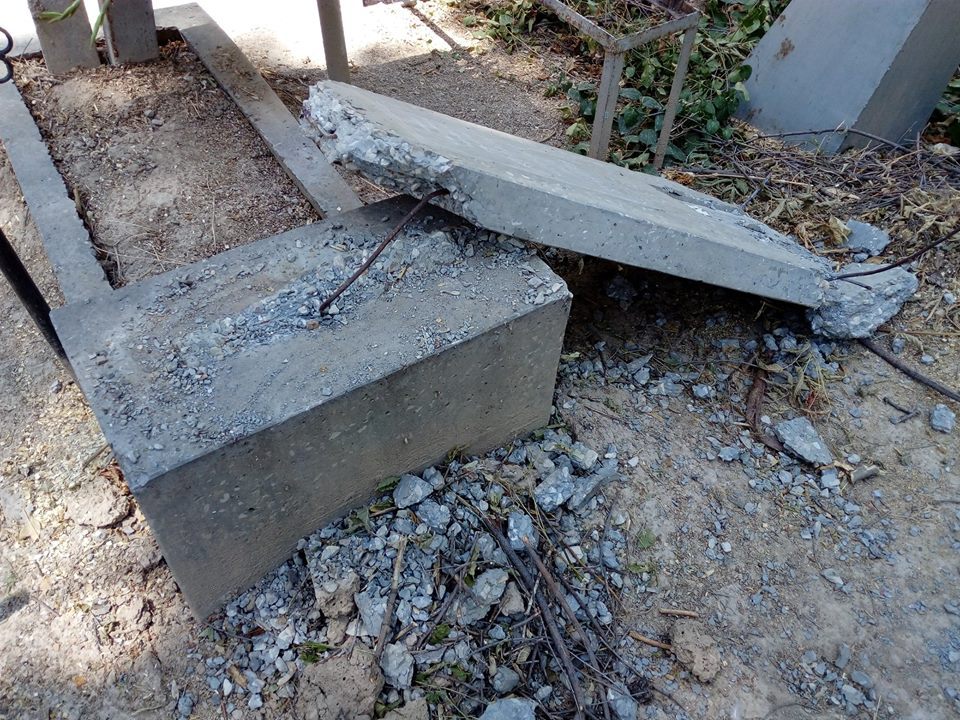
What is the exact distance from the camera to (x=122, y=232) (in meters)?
3.05

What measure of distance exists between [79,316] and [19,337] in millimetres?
1088

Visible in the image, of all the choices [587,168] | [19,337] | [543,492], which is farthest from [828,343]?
[19,337]

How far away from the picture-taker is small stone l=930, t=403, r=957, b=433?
2.87m

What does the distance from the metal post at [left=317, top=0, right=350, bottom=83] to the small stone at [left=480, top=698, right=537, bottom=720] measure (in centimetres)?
334

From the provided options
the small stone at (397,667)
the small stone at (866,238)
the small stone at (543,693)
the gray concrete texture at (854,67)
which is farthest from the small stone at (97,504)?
the gray concrete texture at (854,67)

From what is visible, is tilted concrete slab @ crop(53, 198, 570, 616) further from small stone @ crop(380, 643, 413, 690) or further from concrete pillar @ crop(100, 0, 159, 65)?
concrete pillar @ crop(100, 0, 159, 65)

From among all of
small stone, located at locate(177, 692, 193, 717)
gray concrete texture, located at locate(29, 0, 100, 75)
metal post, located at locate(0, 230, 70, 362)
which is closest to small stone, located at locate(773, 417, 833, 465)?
small stone, located at locate(177, 692, 193, 717)

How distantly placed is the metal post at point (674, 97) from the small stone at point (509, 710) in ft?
9.78

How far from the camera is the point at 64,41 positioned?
3.75 metres

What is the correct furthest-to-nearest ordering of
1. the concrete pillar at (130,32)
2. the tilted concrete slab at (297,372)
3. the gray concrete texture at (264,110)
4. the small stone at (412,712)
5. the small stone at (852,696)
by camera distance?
the concrete pillar at (130,32) → the gray concrete texture at (264,110) → the small stone at (852,696) → the small stone at (412,712) → the tilted concrete slab at (297,372)

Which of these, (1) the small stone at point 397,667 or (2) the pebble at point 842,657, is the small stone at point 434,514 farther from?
(2) the pebble at point 842,657

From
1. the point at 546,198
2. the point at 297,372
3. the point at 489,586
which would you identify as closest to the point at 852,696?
the point at 489,586

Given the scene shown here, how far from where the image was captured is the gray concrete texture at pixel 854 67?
3826mm

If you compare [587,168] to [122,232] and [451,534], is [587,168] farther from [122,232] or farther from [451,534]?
[122,232]
